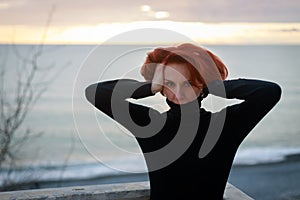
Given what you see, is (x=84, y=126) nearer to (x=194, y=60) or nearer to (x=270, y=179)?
(x=270, y=179)

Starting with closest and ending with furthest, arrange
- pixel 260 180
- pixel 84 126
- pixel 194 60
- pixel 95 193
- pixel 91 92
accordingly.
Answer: pixel 194 60 → pixel 91 92 → pixel 95 193 → pixel 84 126 → pixel 260 180

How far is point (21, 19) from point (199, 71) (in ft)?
17.7

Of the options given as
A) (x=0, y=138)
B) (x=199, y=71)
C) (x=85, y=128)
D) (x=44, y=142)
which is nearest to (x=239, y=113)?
(x=199, y=71)

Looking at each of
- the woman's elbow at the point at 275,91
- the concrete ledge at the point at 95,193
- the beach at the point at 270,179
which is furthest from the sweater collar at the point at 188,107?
the beach at the point at 270,179

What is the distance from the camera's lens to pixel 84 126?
5.80 meters

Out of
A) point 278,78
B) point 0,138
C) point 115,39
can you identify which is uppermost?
point 115,39

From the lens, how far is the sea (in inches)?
62.9

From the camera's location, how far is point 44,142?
23.1 feet

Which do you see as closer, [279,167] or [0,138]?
[0,138]

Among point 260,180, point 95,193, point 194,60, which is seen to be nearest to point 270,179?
point 260,180

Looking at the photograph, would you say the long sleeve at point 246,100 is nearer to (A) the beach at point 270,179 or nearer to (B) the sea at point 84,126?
(B) the sea at point 84,126

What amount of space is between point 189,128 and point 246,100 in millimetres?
171

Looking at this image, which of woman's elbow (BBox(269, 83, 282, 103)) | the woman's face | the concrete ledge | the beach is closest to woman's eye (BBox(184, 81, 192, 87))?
the woman's face

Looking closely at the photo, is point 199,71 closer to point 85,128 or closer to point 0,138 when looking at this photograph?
point 0,138
